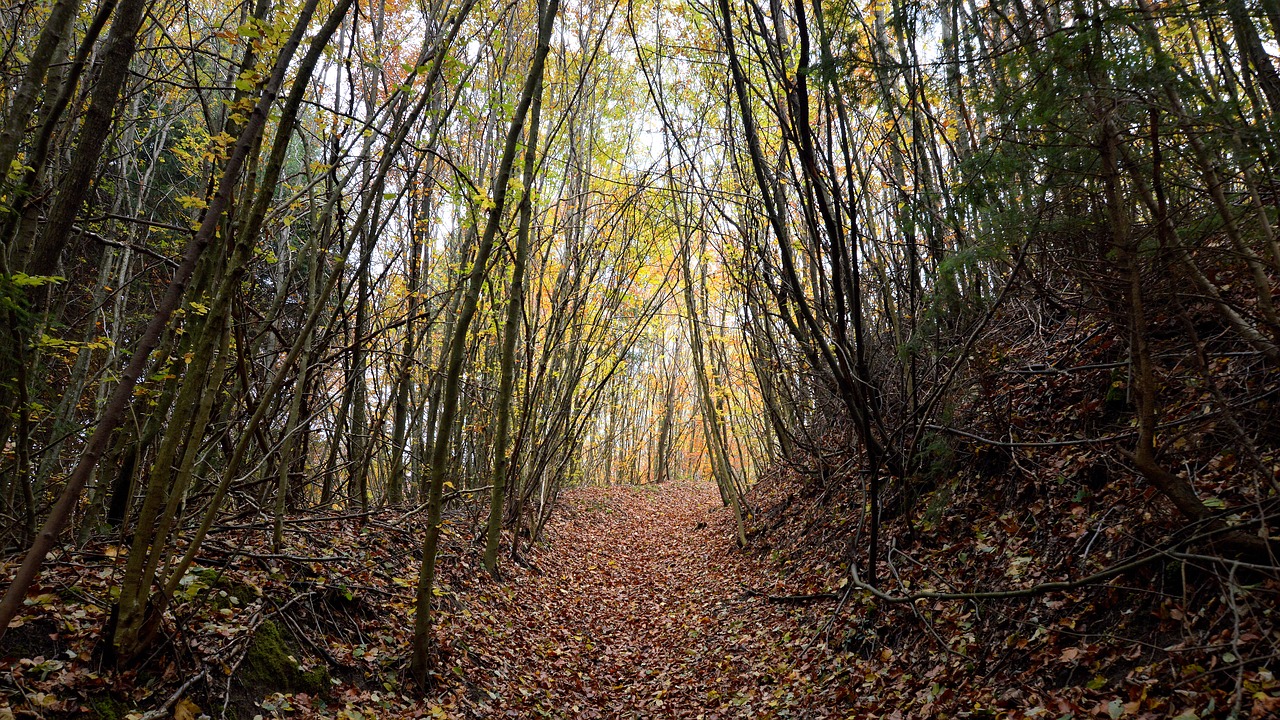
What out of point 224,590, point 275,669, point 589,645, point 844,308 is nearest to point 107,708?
point 275,669

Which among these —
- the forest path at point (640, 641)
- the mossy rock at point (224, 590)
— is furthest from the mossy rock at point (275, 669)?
the forest path at point (640, 641)

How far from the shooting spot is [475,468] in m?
9.76

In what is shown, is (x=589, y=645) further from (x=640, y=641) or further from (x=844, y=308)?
(x=844, y=308)

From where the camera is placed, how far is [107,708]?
8.68 feet

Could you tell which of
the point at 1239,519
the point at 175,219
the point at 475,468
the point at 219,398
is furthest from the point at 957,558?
the point at 175,219

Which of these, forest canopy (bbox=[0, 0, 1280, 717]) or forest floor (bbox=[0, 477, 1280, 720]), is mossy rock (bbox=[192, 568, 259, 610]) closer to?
forest floor (bbox=[0, 477, 1280, 720])

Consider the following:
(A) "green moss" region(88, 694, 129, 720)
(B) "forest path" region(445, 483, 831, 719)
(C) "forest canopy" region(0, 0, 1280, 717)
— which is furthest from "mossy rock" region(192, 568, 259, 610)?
(B) "forest path" region(445, 483, 831, 719)

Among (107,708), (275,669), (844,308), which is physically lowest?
(275,669)

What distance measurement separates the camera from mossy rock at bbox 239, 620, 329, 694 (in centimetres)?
327

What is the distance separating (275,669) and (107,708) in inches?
33.4

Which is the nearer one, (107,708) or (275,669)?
(107,708)

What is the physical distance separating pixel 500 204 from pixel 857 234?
252 cm

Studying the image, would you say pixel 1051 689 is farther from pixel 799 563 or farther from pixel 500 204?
pixel 500 204

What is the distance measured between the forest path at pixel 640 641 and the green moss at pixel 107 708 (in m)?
1.97
